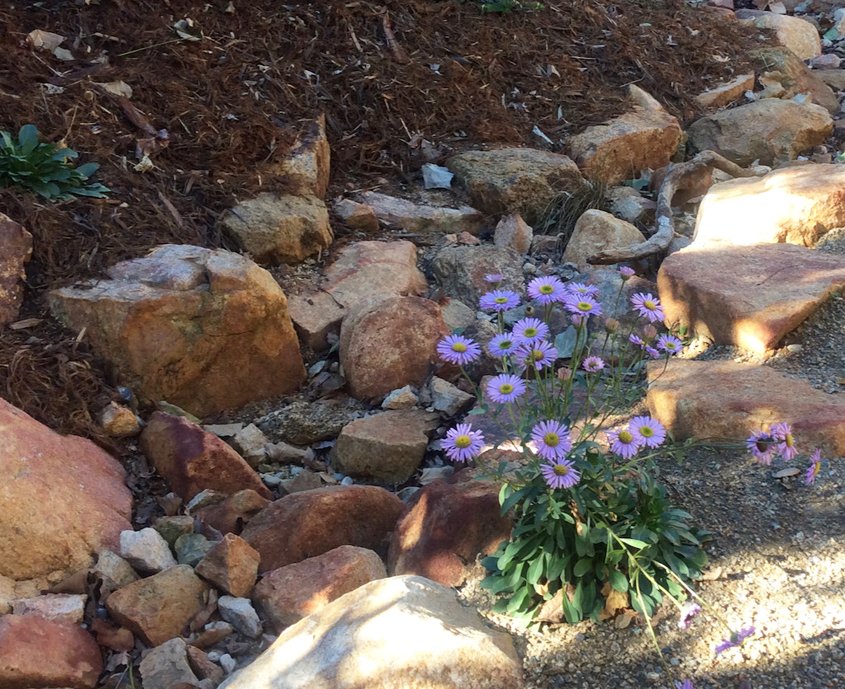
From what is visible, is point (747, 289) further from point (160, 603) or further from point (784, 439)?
point (160, 603)

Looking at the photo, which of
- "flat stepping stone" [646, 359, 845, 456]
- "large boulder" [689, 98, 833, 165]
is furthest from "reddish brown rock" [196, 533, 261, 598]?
"large boulder" [689, 98, 833, 165]

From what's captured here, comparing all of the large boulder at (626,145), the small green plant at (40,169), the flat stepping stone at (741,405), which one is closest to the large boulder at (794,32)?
the large boulder at (626,145)

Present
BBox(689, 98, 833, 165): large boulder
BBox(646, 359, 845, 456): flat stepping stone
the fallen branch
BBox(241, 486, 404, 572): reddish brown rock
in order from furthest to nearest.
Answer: BBox(689, 98, 833, 165): large boulder < the fallen branch < BBox(241, 486, 404, 572): reddish brown rock < BBox(646, 359, 845, 456): flat stepping stone

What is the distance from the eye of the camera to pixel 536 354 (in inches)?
89.7

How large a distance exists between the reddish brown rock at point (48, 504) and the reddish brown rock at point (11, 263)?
66 cm

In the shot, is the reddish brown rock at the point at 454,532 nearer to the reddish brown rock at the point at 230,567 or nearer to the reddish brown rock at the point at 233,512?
the reddish brown rock at the point at 230,567

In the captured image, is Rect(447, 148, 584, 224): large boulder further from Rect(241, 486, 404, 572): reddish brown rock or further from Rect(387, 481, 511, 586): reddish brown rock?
Rect(387, 481, 511, 586): reddish brown rock

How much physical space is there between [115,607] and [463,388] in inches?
66.2

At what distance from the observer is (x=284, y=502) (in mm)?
2988

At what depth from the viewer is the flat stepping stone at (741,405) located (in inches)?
108

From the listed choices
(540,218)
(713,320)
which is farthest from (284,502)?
(540,218)

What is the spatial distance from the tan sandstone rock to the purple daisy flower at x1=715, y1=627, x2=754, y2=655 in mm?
2894

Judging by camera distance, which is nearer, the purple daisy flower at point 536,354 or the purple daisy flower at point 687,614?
the purple daisy flower at point 687,614

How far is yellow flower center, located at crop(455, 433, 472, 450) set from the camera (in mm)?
2189
